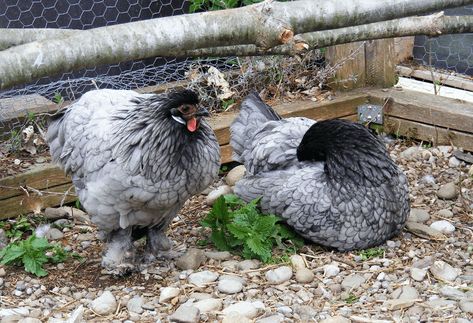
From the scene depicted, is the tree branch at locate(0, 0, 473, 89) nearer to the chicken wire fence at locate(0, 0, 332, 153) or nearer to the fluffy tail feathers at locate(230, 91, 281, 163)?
the fluffy tail feathers at locate(230, 91, 281, 163)

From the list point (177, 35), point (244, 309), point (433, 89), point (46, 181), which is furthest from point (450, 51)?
point (177, 35)

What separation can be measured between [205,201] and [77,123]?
1310 millimetres

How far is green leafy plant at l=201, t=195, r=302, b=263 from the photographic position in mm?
4422

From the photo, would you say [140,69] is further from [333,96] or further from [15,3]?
[333,96]

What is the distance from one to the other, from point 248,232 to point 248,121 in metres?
0.98

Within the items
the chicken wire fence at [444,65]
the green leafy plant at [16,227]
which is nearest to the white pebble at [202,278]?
the green leafy plant at [16,227]

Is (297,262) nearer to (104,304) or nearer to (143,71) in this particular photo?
(104,304)

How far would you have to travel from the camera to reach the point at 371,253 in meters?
4.52

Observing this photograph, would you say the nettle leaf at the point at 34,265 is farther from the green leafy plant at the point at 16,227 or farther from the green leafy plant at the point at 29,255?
the green leafy plant at the point at 16,227

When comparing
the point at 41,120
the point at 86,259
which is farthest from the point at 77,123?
the point at 41,120

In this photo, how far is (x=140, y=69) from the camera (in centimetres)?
626

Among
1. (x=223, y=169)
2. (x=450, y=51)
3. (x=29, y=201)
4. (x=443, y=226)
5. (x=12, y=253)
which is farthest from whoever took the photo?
(x=450, y=51)

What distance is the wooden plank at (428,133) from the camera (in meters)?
5.87

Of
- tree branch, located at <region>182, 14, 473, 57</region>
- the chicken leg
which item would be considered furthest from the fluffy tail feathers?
tree branch, located at <region>182, 14, 473, 57</region>
